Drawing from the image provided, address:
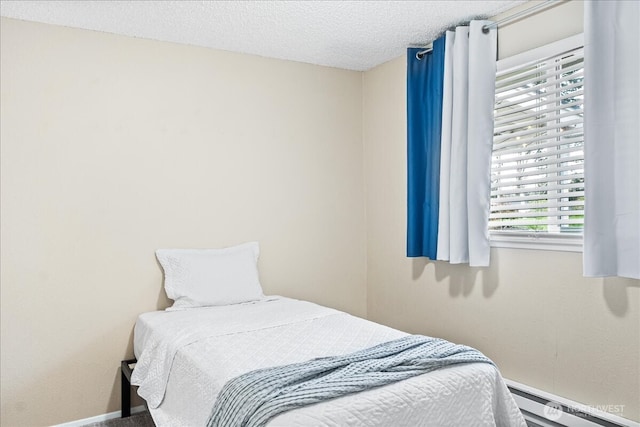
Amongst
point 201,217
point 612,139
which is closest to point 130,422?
point 201,217

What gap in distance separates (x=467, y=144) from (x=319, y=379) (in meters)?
1.81

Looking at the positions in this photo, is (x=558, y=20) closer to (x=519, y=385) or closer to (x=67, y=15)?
(x=519, y=385)

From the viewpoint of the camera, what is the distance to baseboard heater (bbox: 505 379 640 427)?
235cm

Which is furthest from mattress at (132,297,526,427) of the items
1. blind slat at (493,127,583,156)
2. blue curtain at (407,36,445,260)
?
blind slat at (493,127,583,156)

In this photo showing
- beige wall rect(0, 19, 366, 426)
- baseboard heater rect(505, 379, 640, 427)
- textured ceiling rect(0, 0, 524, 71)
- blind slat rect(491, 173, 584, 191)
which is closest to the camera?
baseboard heater rect(505, 379, 640, 427)

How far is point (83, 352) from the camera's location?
3043 mm

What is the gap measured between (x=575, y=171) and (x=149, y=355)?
2.45 m

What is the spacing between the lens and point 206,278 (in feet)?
10.5

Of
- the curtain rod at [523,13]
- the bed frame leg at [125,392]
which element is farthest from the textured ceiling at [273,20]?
the bed frame leg at [125,392]

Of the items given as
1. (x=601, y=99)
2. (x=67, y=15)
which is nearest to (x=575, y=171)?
(x=601, y=99)

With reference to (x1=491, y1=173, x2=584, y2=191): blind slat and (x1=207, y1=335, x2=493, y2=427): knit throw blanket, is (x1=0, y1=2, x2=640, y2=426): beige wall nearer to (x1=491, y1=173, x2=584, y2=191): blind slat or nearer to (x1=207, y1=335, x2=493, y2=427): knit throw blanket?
(x1=491, y1=173, x2=584, y2=191): blind slat

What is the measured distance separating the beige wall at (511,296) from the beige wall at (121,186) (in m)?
0.42

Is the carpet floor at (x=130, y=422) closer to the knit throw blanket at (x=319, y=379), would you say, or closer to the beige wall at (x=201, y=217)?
the beige wall at (x=201, y=217)

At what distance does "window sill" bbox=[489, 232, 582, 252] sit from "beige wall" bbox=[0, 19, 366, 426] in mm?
1430
